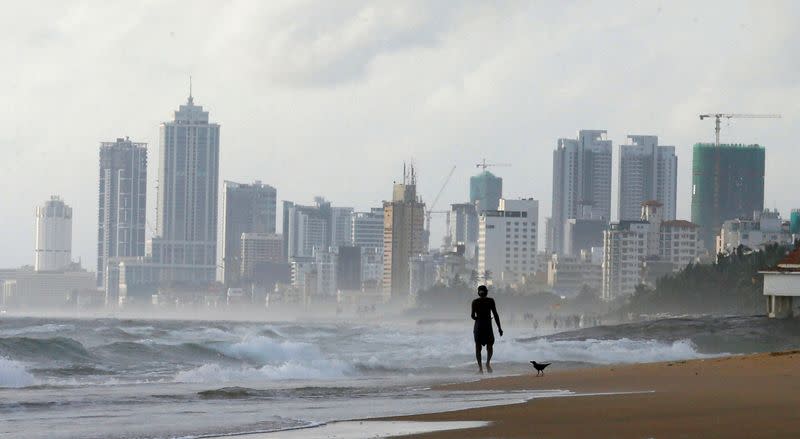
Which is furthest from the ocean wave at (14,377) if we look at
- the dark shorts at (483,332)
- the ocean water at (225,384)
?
the dark shorts at (483,332)

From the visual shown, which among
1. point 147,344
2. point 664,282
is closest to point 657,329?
point 147,344

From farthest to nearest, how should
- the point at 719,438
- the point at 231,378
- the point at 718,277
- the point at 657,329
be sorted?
the point at 718,277
the point at 657,329
the point at 231,378
the point at 719,438

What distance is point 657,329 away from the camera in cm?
5850

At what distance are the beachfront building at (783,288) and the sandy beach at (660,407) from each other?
37.3 meters

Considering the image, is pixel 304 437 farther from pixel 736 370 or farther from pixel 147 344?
pixel 147 344

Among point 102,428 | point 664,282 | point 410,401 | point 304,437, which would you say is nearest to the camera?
point 304,437

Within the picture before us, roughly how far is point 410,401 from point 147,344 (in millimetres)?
27146

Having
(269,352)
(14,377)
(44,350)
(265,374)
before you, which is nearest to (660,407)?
(14,377)

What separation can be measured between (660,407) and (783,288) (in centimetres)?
4524

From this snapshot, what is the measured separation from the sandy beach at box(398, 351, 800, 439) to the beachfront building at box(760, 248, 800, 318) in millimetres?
37284

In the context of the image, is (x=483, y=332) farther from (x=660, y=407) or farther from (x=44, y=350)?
(x=44, y=350)

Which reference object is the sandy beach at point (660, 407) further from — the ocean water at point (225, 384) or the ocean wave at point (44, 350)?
the ocean wave at point (44, 350)

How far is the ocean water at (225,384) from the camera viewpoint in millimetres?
17281

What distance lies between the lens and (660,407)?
646 inches
